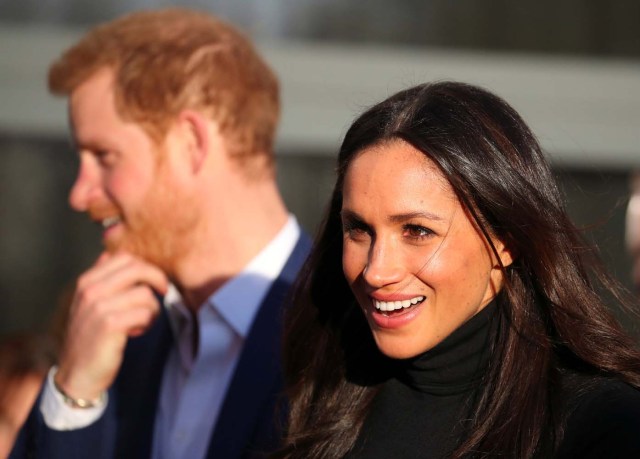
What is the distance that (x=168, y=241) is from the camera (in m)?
2.64

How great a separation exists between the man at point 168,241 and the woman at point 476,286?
0.75 metres

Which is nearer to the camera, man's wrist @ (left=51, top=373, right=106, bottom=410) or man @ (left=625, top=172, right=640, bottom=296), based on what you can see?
man's wrist @ (left=51, top=373, right=106, bottom=410)

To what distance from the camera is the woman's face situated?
1.55 metres

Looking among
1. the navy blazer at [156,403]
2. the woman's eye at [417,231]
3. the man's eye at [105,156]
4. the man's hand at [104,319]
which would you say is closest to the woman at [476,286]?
the woman's eye at [417,231]

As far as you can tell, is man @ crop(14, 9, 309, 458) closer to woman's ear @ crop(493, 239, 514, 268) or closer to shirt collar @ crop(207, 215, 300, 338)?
shirt collar @ crop(207, 215, 300, 338)

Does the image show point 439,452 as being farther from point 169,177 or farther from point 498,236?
point 169,177

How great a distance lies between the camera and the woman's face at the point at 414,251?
5.10ft

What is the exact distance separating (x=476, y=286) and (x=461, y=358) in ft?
0.47

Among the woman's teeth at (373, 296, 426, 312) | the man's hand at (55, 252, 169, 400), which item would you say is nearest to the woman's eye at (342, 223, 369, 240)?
the woman's teeth at (373, 296, 426, 312)

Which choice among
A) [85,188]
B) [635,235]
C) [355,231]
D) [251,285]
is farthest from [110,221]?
[635,235]

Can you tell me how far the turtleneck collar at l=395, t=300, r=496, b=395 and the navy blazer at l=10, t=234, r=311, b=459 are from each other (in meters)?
0.47

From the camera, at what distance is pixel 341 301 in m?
1.95

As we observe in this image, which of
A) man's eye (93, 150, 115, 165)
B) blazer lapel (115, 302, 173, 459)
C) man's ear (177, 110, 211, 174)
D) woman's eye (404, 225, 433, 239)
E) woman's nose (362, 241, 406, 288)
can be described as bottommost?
blazer lapel (115, 302, 173, 459)

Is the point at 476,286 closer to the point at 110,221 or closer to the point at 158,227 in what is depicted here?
the point at 158,227
